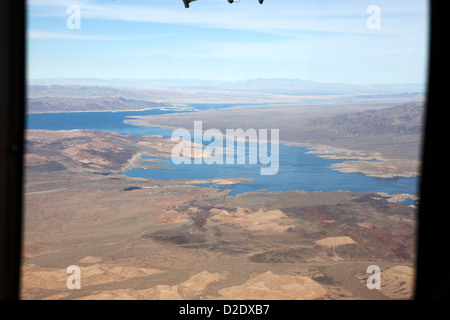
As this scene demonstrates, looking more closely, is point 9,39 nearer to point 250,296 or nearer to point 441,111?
point 441,111

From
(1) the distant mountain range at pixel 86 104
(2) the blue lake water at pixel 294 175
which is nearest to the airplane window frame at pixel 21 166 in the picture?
(2) the blue lake water at pixel 294 175

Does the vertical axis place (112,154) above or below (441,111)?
below

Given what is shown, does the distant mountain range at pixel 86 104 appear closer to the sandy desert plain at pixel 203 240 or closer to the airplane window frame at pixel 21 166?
the sandy desert plain at pixel 203 240

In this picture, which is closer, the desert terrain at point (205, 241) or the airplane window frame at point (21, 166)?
the airplane window frame at point (21, 166)

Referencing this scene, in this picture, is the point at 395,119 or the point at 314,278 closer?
the point at 314,278

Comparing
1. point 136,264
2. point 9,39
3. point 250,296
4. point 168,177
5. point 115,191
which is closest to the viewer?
point 9,39

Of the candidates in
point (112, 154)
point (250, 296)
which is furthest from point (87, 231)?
point (112, 154)

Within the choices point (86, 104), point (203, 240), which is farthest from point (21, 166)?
point (86, 104)
